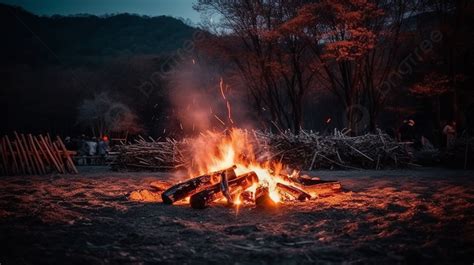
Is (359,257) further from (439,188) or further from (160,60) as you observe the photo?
(160,60)

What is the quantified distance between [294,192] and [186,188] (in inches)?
67.5

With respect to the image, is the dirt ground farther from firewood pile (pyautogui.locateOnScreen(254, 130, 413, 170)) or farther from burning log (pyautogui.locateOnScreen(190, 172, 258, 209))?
firewood pile (pyautogui.locateOnScreen(254, 130, 413, 170))

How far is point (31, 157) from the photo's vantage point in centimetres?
1066

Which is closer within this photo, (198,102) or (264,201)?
(264,201)

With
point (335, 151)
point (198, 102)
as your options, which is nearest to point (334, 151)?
point (335, 151)

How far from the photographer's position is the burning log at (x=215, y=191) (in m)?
4.54

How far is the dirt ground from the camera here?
2613 millimetres

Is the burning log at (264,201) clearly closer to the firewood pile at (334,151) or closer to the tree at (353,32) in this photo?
the firewood pile at (334,151)

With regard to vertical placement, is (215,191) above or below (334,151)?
above

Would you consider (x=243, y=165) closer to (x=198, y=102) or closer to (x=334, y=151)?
(x=334, y=151)

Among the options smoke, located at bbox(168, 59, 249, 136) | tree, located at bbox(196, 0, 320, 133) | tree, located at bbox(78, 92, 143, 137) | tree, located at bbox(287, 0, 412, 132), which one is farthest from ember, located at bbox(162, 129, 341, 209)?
tree, located at bbox(78, 92, 143, 137)

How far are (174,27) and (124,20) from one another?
13.5 metres

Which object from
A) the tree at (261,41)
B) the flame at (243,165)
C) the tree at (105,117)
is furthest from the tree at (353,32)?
the tree at (105,117)

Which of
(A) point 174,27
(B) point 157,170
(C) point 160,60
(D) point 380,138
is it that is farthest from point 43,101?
(D) point 380,138
